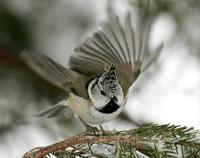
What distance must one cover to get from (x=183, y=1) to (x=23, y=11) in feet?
2.75

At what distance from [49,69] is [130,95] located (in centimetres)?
71

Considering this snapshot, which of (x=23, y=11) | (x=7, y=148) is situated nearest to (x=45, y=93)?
(x=7, y=148)

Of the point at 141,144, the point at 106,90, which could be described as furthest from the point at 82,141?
the point at 106,90

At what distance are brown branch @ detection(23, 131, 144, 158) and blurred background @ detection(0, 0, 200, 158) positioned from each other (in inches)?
35.7

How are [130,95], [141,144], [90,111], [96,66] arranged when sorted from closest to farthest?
1. [141,144]
2. [90,111]
3. [96,66]
4. [130,95]

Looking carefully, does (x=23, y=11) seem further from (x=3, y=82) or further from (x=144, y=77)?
(x=144, y=77)

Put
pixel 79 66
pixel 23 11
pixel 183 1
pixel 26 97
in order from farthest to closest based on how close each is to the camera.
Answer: pixel 23 11 < pixel 26 97 < pixel 183 1 < pixel 79 66

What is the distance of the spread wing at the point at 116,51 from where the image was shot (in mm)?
1792

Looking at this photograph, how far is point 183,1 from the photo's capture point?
228cm

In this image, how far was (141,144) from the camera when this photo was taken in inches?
49.1

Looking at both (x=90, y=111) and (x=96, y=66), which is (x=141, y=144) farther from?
(x=96, y=66)

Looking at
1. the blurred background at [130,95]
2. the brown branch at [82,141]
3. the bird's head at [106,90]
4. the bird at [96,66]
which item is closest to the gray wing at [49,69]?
the bird at [96,66]

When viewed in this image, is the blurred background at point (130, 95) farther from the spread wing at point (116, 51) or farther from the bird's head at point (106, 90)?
the bird's head at point (106, 90)

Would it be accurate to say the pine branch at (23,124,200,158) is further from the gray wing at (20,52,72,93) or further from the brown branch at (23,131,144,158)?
the gray wing at (20,52,72,93)
